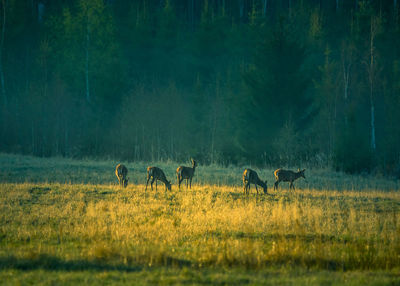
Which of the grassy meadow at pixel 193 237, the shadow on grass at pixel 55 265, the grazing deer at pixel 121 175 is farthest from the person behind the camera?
the grazing deer at pixel 121 175

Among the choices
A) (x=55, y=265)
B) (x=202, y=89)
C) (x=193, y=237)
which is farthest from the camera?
(x=202, y=89)

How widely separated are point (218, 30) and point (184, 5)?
24.9m

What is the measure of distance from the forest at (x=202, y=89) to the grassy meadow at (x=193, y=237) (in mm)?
15977

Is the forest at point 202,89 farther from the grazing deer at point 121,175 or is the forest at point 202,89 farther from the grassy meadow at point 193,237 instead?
the grassy meadow at point 193,237

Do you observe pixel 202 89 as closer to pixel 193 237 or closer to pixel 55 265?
pixel 193 237

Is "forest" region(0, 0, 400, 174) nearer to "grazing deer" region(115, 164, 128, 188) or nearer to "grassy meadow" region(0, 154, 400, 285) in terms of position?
"grazing deer" region(115, 164, 128, 188)

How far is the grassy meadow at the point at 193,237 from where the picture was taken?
26.8 feet

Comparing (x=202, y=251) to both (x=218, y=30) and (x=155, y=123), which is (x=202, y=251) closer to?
(x=155, y=123)

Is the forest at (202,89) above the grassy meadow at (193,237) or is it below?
above

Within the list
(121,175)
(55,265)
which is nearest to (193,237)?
(55,265)

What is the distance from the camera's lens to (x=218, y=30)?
5703 cm

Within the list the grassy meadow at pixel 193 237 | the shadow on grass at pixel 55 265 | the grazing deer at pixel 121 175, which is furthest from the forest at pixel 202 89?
the shadow on grass at pixel 55 265

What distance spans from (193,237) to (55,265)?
360cm

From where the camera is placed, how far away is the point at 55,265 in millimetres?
8570
